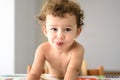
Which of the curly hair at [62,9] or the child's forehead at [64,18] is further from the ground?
the curly hair at [62,9]

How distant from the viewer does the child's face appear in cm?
58

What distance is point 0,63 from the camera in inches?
65.9

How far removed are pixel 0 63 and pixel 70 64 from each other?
3.68 feet

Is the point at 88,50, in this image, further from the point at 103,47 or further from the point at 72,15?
the point at 72,15

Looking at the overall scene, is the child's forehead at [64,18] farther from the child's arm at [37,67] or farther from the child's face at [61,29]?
the child's arm at [37,67]

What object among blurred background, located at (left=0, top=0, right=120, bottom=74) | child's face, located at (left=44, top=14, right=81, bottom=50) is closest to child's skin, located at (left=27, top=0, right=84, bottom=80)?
child's face, located at (left=44, top=14, right=81, bottom=50)

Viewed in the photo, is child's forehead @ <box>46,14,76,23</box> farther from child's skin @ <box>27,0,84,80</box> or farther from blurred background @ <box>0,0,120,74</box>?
blurred background @ <box>0,0,120,74</box>

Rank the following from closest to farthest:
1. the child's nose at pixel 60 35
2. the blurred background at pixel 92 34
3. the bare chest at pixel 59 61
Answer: the child's nose at pixel 60 35
the bare chest at pixel 59 61
the blurred background at pixel 92 34

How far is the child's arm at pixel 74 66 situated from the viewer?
608 millimetres

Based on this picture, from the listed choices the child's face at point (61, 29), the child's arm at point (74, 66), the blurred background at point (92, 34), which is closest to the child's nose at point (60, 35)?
the child's face at point (61, 29)

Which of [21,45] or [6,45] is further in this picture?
[21,45]

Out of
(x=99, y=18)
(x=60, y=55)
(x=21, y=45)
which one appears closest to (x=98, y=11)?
(x=99, y=18)

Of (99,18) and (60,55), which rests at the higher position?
(99,18)

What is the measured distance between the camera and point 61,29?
58 cm
